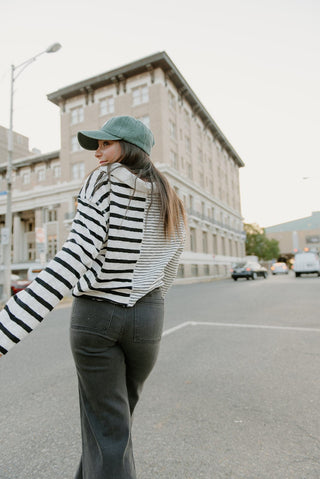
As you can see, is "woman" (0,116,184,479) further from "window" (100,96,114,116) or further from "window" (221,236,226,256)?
"window" (221,236,226,256)

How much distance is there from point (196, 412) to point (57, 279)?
2.16 m

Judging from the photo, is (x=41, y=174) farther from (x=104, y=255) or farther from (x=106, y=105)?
(x=104, y=255)

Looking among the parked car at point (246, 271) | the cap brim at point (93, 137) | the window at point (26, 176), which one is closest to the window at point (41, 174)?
the window at point (26, 176)

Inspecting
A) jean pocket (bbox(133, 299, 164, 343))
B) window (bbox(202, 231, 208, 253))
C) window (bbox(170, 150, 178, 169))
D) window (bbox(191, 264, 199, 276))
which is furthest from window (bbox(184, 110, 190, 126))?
jean pocket (bbox(133, 299, 164, 343))

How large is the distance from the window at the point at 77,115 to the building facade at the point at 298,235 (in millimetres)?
70665

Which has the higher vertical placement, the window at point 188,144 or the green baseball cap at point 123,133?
the window at point 188,144

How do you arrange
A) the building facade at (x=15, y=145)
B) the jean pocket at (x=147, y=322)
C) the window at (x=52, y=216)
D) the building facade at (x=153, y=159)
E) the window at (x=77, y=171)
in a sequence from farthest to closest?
the building facade at (x=15, y=145), the window at (x=52, y=216), the window at (x=77, y=171), the building facade at (x=153, y=159), the jean pocket at (x=147, y=322)

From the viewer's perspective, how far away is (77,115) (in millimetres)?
35250

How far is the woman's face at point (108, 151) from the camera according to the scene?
5.05 ft

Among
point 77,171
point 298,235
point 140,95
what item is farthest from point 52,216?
point 298,235

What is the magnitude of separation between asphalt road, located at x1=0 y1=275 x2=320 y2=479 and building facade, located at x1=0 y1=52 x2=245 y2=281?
2342 cm

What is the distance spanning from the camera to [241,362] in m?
4.18

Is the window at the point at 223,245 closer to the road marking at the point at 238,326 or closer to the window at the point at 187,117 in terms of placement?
the window at the point at 187,117

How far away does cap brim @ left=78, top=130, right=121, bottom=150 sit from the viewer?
151cm
